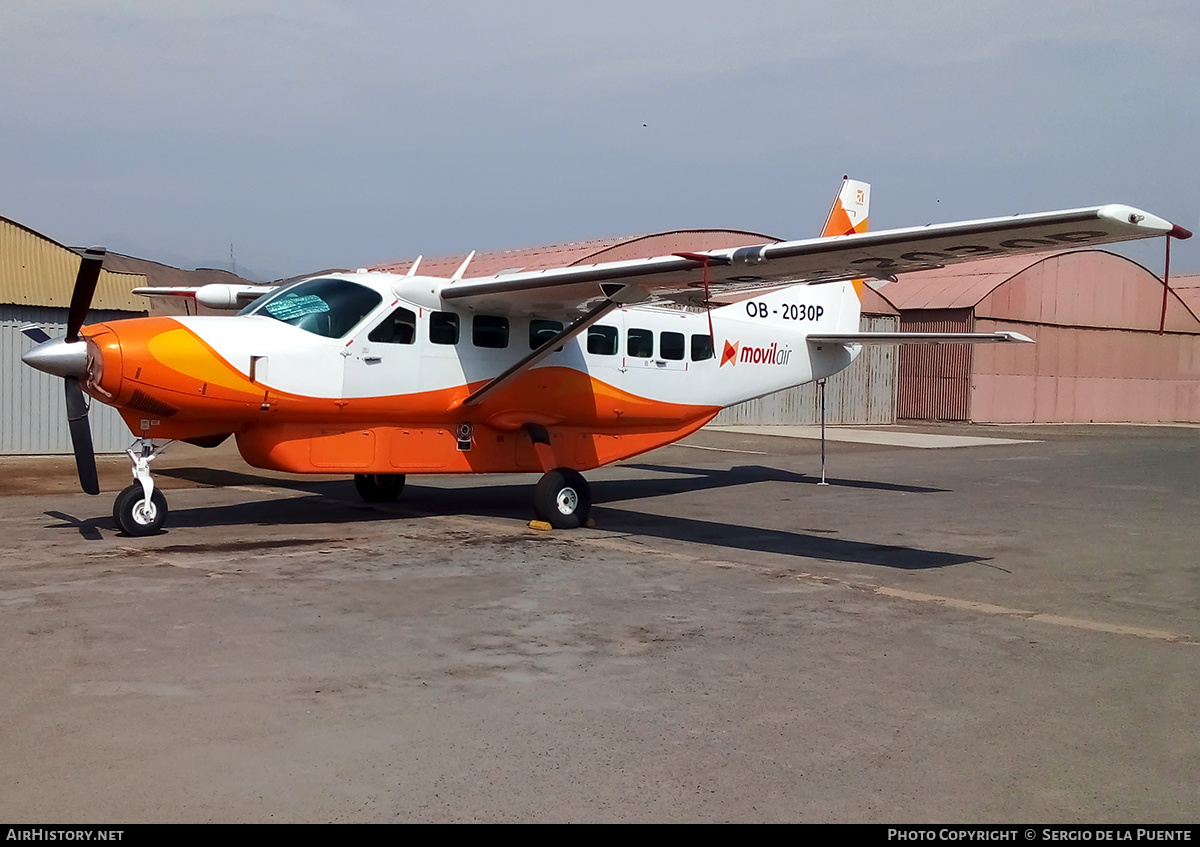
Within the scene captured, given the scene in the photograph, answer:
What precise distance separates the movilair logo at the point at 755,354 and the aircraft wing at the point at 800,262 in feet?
5.14

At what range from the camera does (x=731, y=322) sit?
16156 mm

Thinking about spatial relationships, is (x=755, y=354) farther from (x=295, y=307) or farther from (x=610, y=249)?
(x=610, y=249)

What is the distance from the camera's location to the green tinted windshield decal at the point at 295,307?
11739mm

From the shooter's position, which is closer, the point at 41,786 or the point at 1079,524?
the point at 41,786

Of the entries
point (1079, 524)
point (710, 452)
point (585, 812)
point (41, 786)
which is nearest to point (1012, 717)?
A: point (585, 812)

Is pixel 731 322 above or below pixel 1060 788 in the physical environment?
above

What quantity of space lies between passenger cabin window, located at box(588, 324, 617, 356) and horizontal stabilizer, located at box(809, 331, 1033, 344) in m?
4.20

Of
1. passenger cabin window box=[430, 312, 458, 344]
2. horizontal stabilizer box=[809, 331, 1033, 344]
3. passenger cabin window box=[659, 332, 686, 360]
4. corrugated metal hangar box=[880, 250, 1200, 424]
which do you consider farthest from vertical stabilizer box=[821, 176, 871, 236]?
→ corrugated metal hangar box=[880, 250, 1200, 424]

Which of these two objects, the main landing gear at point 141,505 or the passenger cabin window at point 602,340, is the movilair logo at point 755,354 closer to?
the passenger cabin window at point 602,340

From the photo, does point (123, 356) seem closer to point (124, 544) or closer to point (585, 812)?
point (124, 544)

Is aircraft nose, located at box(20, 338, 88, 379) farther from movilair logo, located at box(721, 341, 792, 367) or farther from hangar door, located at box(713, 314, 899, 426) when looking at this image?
hangar door, located at box(713, 314, 899, 426)

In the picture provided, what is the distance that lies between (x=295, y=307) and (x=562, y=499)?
3.81 m

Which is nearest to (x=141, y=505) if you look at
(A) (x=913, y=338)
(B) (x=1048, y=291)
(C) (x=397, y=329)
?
(C) (x=397, y=329)

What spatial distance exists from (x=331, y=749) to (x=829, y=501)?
11.4 m
